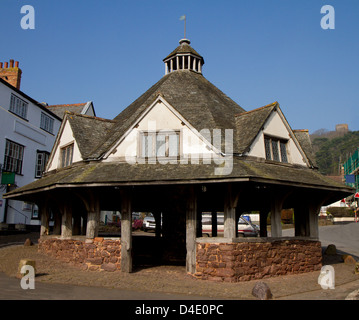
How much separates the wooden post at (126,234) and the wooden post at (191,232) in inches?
82.3

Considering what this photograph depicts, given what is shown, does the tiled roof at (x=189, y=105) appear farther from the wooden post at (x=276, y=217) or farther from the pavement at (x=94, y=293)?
the pavement at (x=94, y=293)

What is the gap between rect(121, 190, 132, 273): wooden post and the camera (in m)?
12.0

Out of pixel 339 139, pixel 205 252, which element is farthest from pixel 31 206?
pixel 339 139

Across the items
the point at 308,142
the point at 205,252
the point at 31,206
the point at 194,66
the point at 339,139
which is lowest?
the point at 205,252

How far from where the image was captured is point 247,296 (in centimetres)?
891

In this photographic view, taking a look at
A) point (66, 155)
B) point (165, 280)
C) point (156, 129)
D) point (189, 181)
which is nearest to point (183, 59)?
point (156, 129)

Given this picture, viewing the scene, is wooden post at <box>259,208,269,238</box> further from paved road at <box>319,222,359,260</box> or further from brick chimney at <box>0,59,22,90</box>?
brick chimney at <box>0,59,22,90</box>

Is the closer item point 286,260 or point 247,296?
point 247,296

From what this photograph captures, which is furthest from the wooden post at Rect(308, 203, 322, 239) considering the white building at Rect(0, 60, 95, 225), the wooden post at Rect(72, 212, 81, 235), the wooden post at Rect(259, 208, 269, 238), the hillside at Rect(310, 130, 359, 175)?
the hillside at Rect(310, 130, 359, 175)

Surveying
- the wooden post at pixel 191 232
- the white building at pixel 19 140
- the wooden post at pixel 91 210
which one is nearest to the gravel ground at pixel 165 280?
the wooden post at pixel 191 232

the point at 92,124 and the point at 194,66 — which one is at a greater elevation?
the point at 194,66

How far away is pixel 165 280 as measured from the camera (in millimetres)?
10797

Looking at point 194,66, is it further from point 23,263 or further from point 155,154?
point 23,263
